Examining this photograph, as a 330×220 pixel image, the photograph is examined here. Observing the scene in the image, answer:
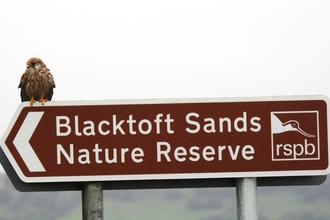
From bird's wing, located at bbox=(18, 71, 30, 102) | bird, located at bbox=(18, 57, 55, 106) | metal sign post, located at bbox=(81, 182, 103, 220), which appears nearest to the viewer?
metal sign post, located at bbox=(81, 182, 103, 220)

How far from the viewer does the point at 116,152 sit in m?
8.12

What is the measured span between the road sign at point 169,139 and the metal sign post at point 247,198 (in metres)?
0.11

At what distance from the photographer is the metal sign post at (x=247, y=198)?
823 centimetres

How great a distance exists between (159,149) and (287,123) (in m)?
1.26

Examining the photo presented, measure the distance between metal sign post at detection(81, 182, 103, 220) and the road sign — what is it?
0.46ft

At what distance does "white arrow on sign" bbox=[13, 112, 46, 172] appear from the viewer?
807 cm

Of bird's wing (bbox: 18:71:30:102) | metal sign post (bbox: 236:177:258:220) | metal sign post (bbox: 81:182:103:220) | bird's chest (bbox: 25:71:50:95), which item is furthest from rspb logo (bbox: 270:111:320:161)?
bird's wing (bbox: 18:71:30:102)

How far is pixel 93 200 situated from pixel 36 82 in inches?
59.5

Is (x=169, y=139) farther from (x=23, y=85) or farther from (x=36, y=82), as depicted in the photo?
(x=23, y=85)

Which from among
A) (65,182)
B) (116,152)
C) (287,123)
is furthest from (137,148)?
(287,123)

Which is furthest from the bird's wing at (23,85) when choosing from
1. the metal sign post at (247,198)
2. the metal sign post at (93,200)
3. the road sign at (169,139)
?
the metal sign post at (247,198)

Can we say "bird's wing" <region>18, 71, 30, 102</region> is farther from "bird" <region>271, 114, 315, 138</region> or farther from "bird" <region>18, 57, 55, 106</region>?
"bird" <region>271, 114, 315, 138</region>

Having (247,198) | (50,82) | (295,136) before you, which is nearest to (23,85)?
(50,82)

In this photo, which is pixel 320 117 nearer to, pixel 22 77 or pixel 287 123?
pixel 287 123
